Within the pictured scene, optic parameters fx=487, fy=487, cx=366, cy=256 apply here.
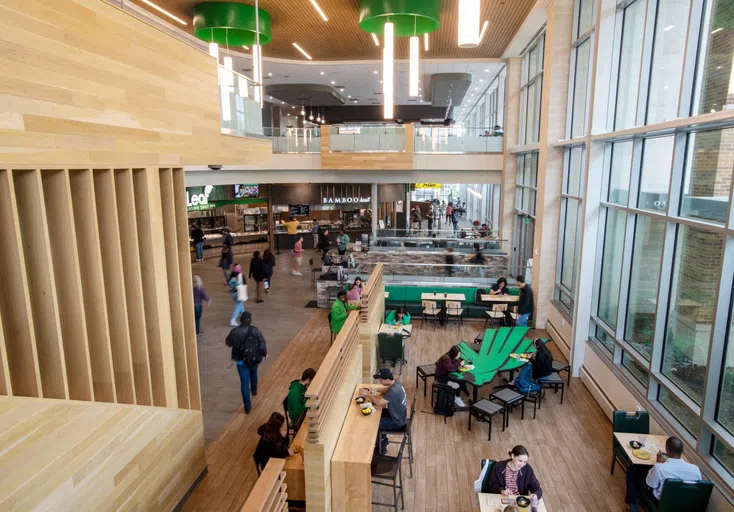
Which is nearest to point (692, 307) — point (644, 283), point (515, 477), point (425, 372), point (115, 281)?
point (644, 283)

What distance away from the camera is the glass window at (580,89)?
31.2ft

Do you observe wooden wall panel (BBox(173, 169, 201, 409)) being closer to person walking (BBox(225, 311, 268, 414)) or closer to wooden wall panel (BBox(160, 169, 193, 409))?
wooden wall panel (BBox(160, 169, 193, 409))

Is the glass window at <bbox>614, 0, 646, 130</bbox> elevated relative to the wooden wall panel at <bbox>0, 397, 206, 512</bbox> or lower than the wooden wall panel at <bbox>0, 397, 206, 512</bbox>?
elevated

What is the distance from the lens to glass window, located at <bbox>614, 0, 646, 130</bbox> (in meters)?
7.16

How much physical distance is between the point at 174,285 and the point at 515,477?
13.5 ft

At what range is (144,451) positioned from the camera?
4.69 metres

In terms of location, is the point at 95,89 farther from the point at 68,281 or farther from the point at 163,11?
the point at 163,11

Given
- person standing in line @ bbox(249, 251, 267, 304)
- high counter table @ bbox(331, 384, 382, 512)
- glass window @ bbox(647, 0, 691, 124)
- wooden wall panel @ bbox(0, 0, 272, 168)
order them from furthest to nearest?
1. person standing in line @ bbox(249, 251, 267, 304)
2. glass window @ bbox(647, 0, 691, 124)
3. high counter table @ bbox(331, 384, 382, 512)
4. wooden wall panel @ bbox(0, 0, 272, 168)

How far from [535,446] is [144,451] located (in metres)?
4.84

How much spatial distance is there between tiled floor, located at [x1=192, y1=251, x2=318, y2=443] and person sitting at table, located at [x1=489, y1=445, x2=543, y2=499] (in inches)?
155

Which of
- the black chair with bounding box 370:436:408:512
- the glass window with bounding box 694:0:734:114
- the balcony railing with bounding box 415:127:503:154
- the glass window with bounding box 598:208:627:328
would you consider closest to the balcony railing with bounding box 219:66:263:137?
the black chair with bounding box 370:436:408:512

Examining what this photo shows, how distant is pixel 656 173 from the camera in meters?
6.59

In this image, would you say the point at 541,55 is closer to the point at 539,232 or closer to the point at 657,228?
the point at 539,232

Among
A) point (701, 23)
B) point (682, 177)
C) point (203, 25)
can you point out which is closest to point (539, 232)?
point (682, 177)
